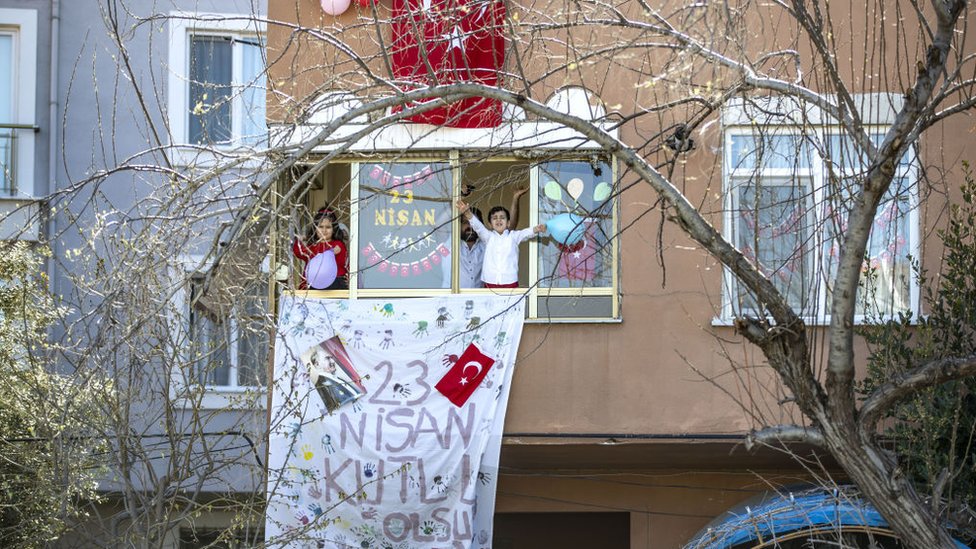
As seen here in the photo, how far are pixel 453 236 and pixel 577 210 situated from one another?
3.61ft

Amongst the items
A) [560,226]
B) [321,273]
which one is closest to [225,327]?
[321,273]

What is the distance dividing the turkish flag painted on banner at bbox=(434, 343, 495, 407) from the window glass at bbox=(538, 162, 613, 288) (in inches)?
32.2

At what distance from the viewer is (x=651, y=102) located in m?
11.2

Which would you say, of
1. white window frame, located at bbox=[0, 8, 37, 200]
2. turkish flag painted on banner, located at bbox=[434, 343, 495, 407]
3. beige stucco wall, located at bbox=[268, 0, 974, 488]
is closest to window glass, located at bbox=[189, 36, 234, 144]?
white window frame, located at bbox=[0, 8, 37, 200]

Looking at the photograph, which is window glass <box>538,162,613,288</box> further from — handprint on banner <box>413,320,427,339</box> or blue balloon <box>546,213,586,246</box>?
handprint on banner <box>413,320,427,339</box>

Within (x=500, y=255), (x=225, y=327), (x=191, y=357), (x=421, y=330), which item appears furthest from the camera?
(x=500, y=255)

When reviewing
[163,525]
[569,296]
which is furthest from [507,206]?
[163,525]

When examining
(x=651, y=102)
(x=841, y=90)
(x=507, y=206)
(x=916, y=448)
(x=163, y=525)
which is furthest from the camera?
(x=507, y=206)

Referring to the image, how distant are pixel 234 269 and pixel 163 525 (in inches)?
79.7

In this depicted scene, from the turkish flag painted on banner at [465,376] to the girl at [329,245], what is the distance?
1.24 metres

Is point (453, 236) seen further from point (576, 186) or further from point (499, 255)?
point (576, 186)

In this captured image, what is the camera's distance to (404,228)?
11922 mm

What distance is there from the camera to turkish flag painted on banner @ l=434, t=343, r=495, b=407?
37.4ft

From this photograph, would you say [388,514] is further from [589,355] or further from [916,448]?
[916,448]
